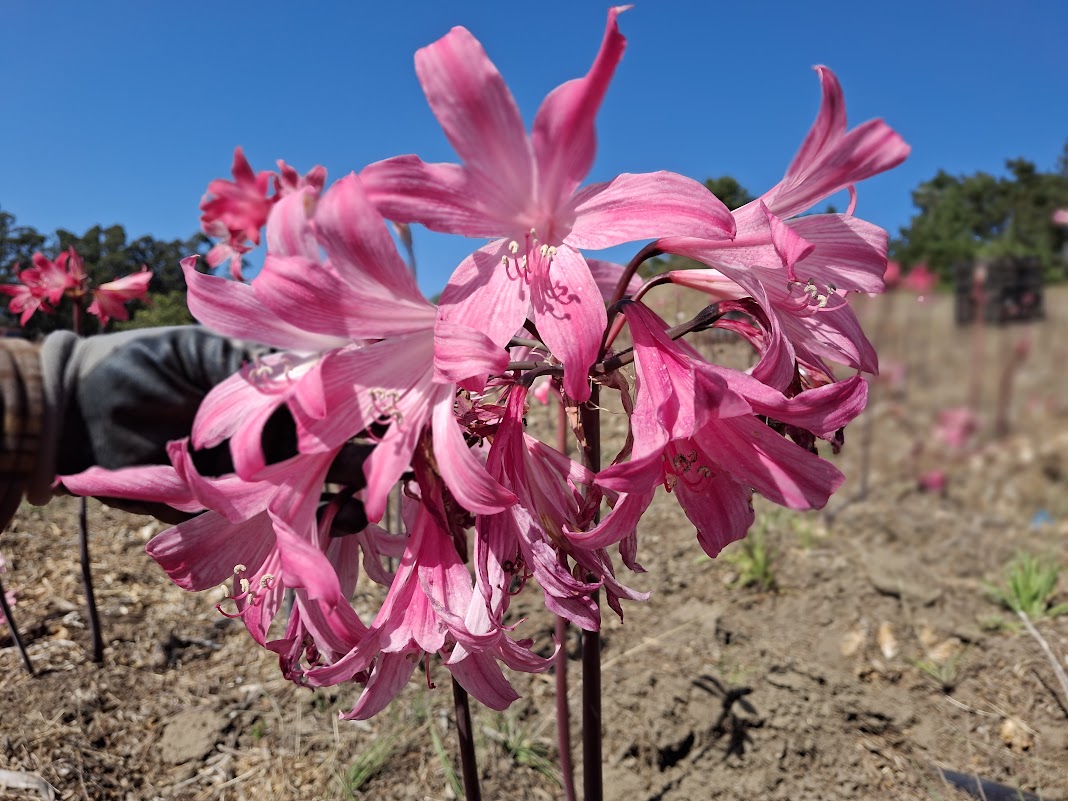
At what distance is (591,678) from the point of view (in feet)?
4.08

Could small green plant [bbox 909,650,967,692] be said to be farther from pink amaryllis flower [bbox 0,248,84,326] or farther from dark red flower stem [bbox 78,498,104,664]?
pink amaryllis flower [bbox 0,248,84,326]

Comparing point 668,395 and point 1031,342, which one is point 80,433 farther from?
point 1031,342

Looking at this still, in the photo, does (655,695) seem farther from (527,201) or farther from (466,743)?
(527,201)

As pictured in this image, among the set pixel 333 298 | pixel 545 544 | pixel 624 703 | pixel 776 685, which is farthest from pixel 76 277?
pixel 776 685

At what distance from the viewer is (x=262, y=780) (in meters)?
2.22

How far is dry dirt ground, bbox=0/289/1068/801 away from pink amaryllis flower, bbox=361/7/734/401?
1.14m

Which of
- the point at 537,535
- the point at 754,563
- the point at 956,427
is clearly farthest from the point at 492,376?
the point at 956,427

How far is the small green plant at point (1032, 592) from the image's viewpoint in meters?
3.08

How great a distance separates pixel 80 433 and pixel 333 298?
0.89 m

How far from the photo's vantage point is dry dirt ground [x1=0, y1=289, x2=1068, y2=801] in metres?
2.15

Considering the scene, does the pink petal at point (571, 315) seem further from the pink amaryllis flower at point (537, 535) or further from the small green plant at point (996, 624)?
the small green plant at point (996, 624)

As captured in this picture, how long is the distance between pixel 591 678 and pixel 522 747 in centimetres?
128

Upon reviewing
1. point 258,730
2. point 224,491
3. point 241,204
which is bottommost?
point 258,730

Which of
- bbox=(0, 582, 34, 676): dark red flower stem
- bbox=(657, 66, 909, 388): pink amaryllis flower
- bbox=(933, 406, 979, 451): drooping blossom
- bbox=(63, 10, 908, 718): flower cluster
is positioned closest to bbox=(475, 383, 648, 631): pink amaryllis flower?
bbox=(63, 10, 908, 718): flower cluster
